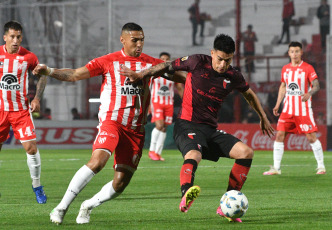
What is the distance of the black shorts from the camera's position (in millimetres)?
6500

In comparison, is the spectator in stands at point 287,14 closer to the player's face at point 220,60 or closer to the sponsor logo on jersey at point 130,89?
the player's face at point 220,60

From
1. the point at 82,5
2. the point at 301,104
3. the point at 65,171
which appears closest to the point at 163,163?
the point at 65,171

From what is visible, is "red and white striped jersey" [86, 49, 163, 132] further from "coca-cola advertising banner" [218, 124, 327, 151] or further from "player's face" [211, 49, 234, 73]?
"coca-cola advertising banner" [218, 124, 327, 151]

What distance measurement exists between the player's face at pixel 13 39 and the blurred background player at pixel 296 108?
4997 mm

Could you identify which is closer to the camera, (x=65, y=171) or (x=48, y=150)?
(x=65, y=171)

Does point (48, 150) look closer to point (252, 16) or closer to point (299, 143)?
point (299, 143)

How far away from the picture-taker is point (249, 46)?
21969 mm

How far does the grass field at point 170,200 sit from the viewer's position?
20.1ft

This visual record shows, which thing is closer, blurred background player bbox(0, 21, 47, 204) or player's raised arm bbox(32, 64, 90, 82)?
player's raised arm bbox(32, 64, 90, 82)

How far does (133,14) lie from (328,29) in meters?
6.97

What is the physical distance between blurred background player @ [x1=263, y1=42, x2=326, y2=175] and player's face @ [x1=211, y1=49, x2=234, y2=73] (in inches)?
192

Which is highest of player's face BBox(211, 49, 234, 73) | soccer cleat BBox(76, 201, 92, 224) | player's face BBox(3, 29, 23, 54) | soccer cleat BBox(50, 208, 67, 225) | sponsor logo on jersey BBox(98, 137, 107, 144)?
player's face BBox(3, 29, 23, 54)

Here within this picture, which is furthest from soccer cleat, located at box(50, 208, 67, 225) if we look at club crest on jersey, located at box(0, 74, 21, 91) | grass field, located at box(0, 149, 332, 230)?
club crest on jersey, located at box(0, 74, 21, 91)

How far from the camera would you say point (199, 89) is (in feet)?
22.0
